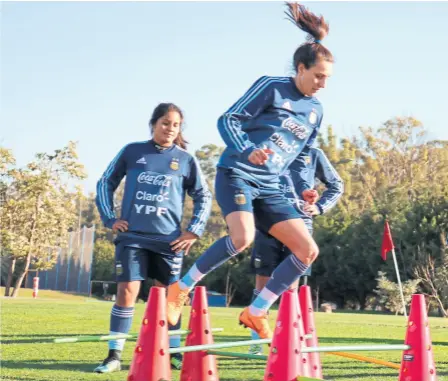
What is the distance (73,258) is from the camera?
59.6 meters

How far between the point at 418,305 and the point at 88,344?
3.88m

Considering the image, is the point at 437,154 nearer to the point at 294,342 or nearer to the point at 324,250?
the point at 324,250

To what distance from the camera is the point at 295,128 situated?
6.57m

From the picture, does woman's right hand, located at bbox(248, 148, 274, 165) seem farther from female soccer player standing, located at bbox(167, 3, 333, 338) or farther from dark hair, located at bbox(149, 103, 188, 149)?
dark hair, located at bbox(149, 103, 188, 149)

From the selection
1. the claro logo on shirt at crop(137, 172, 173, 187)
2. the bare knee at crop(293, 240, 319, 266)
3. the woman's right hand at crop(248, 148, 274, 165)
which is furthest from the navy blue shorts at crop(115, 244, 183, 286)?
the woman's right hand at crop(248, 148, 274, 165)

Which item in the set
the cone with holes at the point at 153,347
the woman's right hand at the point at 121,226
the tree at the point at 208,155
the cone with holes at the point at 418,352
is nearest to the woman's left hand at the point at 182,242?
the woman's right hand at the point at 121,226

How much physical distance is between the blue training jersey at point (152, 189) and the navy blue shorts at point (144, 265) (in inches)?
3.8

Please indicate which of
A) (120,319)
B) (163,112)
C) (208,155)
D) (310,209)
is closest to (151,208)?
(163,112)

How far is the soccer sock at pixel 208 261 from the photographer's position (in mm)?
6348

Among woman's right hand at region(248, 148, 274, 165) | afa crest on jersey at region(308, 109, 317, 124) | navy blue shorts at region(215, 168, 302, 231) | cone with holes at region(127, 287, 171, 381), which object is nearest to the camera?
cone with holes at region(127, 287, 171, 381)

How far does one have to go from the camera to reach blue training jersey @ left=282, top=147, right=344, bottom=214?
8694 mm

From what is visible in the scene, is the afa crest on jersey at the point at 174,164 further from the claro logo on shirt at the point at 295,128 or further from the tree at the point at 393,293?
the tree at the point at 393,293

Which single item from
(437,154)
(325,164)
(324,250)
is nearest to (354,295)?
(324,250)

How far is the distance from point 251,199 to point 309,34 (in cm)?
153
